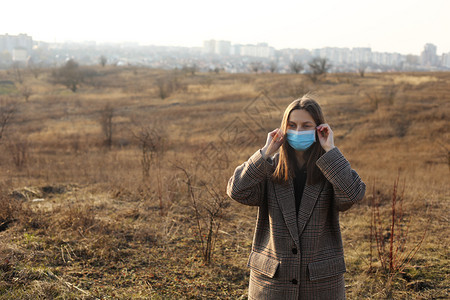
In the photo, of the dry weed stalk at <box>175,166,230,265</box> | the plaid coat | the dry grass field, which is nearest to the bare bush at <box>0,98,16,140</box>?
the dry grass field

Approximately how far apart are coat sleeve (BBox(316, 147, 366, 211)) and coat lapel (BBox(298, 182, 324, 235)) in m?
0.09

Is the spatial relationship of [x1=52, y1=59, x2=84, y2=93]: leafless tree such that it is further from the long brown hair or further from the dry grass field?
the long brown hair

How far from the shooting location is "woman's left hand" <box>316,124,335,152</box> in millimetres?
1944

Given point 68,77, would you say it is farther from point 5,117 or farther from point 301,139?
point 301,139

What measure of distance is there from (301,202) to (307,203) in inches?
1.2

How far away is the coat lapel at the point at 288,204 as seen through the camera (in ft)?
6.37

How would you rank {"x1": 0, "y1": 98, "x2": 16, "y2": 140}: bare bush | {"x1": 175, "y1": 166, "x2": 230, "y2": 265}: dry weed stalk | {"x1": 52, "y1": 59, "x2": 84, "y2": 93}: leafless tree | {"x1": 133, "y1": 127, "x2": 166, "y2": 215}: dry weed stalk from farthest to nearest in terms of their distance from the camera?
1. {"x1": 52, "y1": 59, "x2": 84, "y2": 93}: leafless tree
2. {"x1": 0, "y1": 98, "x2": 16, "y2": 140}: bare bush
3. {"x1": 133, "y1": 127, "x2": 166, "y2": 215}: dry weed stalk
4. {"x1": 175, "y1": 166, "x2": 230, "y2": 265}: dry weed stalk

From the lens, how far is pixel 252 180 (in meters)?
1.99

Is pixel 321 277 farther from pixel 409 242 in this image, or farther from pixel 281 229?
pixel 409 242

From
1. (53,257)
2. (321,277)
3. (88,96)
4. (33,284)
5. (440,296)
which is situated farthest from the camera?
(88,96)

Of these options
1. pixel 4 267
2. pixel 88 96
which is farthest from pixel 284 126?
pixel 88 96

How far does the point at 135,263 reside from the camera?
3.99 metres

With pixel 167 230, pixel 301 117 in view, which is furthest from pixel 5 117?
pixel 301 117

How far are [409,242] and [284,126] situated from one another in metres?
3.42
